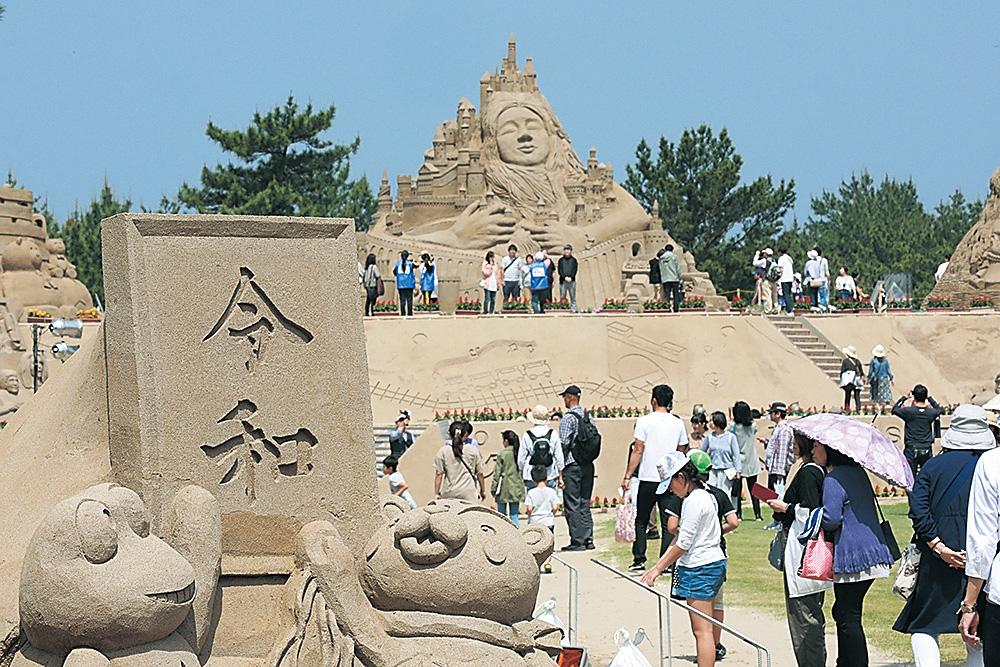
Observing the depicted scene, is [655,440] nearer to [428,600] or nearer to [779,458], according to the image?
[779,458]

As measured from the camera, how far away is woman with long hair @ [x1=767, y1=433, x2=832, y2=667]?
7270mm

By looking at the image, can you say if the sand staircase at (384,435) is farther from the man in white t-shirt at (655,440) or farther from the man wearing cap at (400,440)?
the man in white t-shirt at (655,440)

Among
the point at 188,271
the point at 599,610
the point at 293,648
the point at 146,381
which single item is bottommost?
the point at 599,610

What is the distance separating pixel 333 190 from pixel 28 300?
20.2 meters

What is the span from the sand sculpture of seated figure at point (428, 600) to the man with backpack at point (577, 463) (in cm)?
587

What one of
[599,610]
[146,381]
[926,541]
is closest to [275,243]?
[146,381]

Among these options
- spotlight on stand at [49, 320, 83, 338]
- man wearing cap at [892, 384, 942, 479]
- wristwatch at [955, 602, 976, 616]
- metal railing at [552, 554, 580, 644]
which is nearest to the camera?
wristwatch at [955, 602, 976, 616]

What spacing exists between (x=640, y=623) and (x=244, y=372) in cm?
390

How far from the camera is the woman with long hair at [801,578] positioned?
7.27 meters

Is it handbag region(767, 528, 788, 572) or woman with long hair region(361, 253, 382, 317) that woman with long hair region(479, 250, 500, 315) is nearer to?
woman with long hair region(361, 253, 382, 317)

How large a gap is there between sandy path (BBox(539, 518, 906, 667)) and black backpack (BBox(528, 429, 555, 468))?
1.31 meters

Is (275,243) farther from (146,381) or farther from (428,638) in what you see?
(428,638)

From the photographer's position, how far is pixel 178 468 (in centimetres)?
650

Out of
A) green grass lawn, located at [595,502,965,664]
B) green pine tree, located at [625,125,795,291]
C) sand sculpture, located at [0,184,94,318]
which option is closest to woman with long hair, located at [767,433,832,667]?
green grass lawn, located at [595,502,965,664]
